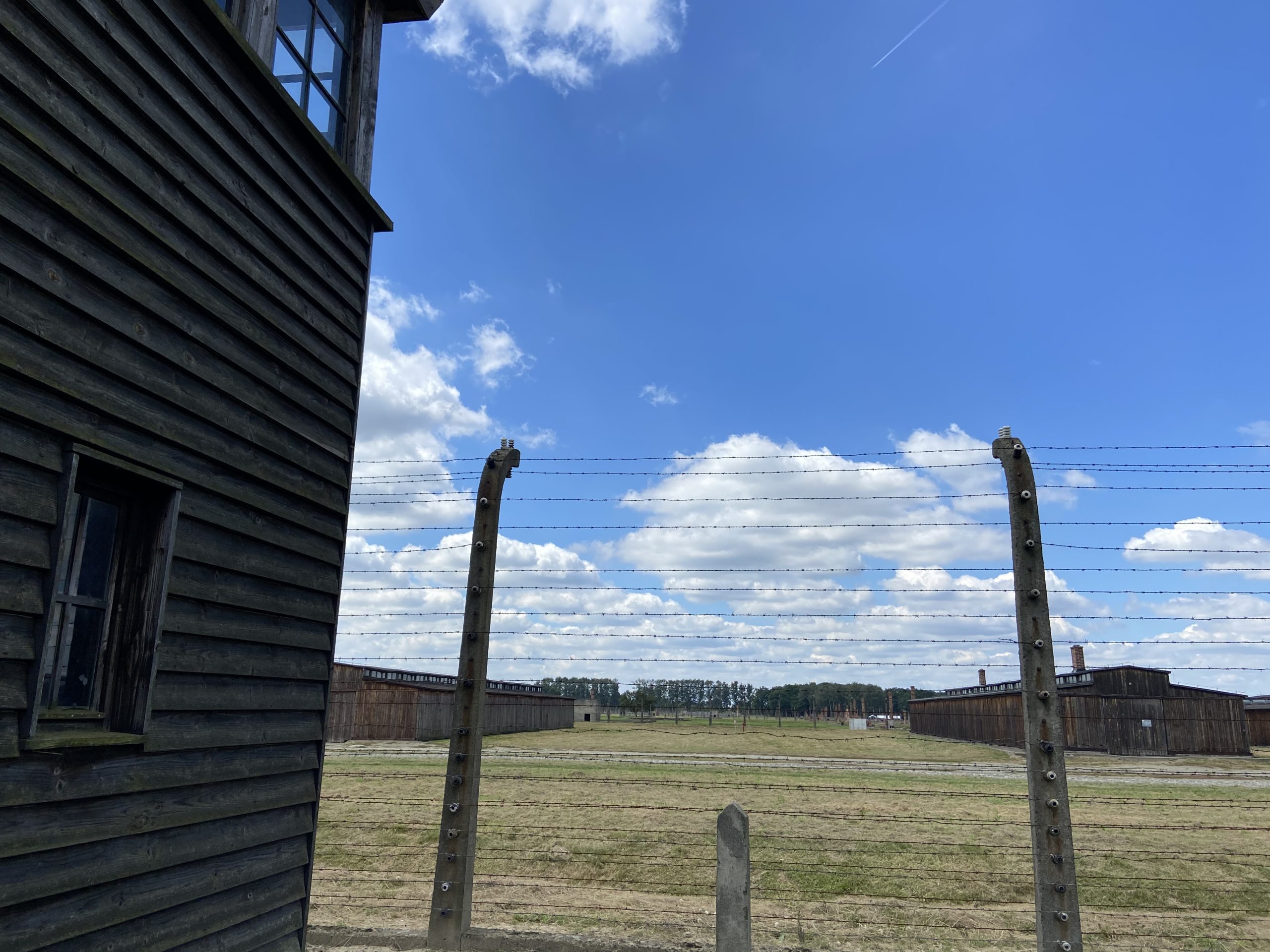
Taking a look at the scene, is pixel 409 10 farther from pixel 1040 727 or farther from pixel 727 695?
pixel 727 695

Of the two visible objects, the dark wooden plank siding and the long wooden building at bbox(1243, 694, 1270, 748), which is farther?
the long wooden building at bbox(1243, 694, 1270, 748)

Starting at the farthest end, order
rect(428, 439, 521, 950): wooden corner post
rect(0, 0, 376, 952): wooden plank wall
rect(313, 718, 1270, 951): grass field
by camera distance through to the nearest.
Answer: rect(313, 718, 1270, 951): grass field < rect(428, 439, 521, 950): wooden corner post < rect(0, 0, 376, 952): wooden plank wall

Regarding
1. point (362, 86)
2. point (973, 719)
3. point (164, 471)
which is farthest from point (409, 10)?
point (973, 719)

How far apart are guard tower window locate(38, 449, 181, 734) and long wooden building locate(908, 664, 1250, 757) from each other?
36.5 meters

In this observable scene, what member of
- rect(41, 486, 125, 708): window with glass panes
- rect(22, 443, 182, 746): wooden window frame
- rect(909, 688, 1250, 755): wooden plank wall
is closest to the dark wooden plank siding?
rect(22, 443, 182, 746): wooden window frame

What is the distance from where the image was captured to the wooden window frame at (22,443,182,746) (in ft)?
13.4

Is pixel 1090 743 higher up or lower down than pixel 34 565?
lower down

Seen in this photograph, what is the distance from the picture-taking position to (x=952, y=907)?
8.06 metres

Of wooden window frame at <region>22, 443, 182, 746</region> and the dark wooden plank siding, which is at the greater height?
wooden window frame at <region>22, 443, 182, 746</region>

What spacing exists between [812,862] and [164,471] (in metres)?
8.59

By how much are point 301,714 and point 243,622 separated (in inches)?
41.8

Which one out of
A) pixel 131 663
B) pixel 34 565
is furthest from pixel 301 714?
pixel 34 565

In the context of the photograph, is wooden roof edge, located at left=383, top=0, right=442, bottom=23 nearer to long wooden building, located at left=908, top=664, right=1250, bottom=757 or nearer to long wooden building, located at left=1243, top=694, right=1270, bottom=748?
long wooden building, located at left=908, top=664, right=1250, bottom=757

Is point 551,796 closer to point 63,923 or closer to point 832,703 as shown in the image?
point 63,923
